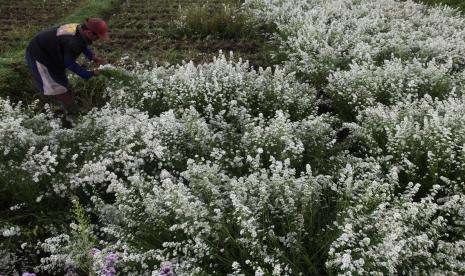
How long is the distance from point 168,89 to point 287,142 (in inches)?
79.2

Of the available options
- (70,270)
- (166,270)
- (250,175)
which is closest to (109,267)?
(166,270)

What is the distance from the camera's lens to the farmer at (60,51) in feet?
15.2

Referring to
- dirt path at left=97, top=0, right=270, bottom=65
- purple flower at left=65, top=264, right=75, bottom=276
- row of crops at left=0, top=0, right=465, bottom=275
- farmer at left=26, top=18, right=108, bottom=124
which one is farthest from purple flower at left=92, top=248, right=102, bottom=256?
dirt path at left=97, top=0, right=270, bottom=65

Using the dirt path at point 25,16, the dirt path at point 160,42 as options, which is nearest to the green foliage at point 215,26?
the dirt path at point 160,42

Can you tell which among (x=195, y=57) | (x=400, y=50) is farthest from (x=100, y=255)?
(x=400, y=50)

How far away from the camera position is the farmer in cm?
462

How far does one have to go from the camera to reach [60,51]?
188 inches

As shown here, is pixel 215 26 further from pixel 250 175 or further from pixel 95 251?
pixel 95 251

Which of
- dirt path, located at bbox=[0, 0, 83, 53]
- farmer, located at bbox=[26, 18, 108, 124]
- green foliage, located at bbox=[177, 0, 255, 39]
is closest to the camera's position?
farmer, located at bbox=[26, 18, 108, 124]

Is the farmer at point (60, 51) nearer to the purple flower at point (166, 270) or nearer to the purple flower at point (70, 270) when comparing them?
the purple flower at point (70, 270)

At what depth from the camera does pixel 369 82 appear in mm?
5199

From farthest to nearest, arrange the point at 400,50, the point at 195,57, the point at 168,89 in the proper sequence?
the point at 195,57 → the point at 400,50 → the point at 168,89

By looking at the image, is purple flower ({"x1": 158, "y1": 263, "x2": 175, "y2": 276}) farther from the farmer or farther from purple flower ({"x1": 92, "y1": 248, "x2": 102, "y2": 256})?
the farmer

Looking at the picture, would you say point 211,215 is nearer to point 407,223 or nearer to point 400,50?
point 407,223
